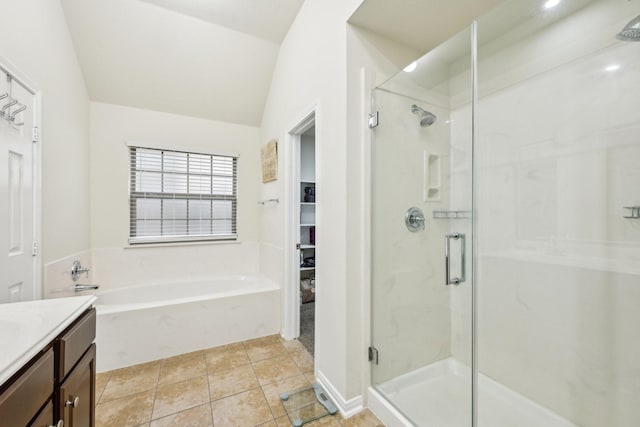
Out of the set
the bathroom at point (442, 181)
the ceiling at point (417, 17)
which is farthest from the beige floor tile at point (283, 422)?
the ceiling at point (417, 17)

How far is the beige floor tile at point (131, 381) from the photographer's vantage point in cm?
178

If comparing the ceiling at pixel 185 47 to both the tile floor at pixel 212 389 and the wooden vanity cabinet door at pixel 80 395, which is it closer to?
the wooden vanity cabinet door at pixel 80 395

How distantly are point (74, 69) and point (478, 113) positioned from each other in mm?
3225

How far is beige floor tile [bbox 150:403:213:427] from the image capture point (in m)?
1.51

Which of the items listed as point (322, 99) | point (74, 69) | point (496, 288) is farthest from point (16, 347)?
point (74, 69)

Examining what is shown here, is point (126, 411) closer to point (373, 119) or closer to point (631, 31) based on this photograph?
point (373, 119)

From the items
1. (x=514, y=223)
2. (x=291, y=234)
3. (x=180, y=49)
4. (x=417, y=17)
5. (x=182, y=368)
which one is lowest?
(x=182, y=368)

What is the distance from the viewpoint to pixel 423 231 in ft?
5.90

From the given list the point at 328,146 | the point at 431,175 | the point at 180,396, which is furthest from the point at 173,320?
the point at 431,175

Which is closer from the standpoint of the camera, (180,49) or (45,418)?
(45,418)

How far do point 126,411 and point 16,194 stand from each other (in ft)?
4.63

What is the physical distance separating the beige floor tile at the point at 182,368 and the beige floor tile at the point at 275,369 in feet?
1.39

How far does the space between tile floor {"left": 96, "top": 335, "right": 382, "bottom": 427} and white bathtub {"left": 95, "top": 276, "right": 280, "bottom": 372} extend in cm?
9

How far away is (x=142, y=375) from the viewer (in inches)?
78.3
